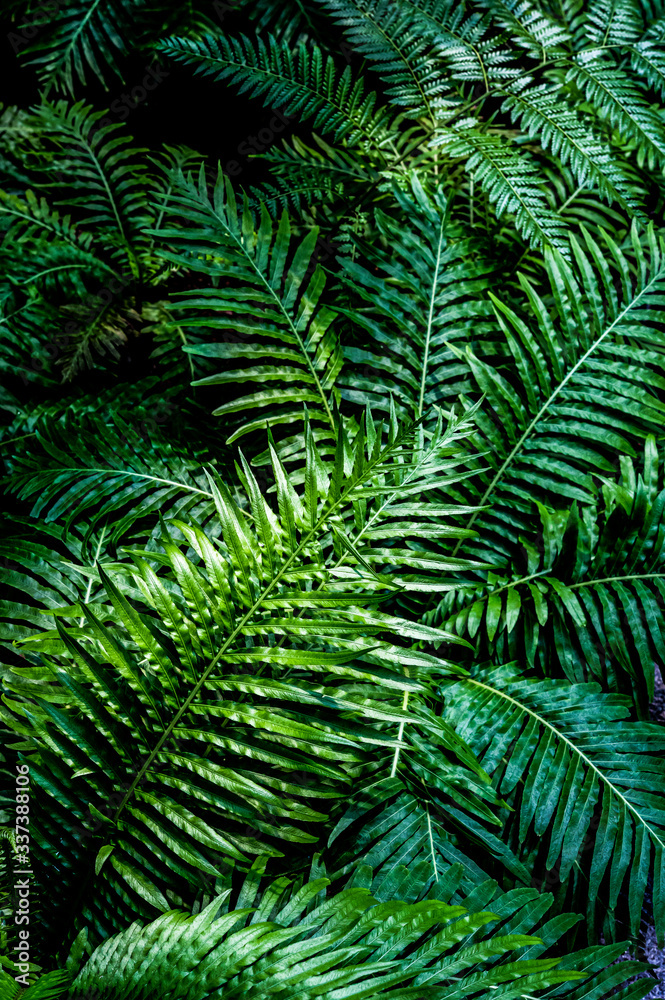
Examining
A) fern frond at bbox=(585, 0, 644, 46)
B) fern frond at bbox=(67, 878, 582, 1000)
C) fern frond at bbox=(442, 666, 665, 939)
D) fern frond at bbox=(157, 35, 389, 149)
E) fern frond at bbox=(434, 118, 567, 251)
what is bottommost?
fern frond at bbox=(67, 878, 582, 1000)

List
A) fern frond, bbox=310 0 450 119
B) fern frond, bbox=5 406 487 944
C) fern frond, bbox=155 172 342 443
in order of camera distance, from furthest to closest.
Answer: fern frond, bbox=310 0 450 119 < fern frond, bbox=155 172 342 443 < fern frond, bbox=5 406 487 944

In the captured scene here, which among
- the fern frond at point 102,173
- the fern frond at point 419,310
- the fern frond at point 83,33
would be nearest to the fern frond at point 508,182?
the fern frond at point 419,310

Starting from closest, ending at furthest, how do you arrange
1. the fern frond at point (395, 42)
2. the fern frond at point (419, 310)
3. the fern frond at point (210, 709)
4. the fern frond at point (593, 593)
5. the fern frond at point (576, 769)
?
the fern frond at point (210, 709) < the fern frond at point (576, 769) < the fern frond at point (593, 593) < the fern frond at point (419, 310) < the fern frond at point (395, 42)

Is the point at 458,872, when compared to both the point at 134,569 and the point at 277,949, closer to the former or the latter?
the point at 277,949

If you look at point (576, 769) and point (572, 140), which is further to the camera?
point (572, 140)

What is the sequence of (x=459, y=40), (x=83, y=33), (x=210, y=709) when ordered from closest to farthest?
(x=210, y=709), (x=459, y=40), (x=83, y=33)

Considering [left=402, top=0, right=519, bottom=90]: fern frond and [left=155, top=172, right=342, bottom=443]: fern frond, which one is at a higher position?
[left=402, top=0, right=519, bottom=90]: fern frond

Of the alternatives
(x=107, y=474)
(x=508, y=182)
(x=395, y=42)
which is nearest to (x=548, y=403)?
(x=508, y=182)

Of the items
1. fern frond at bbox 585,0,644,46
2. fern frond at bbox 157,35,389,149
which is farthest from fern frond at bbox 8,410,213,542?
fern frond at bbox 585,0,644,46

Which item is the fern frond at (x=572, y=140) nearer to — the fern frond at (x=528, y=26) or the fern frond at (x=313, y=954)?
the fern frond at (x=528, y=26)

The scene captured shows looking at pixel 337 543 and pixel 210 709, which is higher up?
pixel 337 543

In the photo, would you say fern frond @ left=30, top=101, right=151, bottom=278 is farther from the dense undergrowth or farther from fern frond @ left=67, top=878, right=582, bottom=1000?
fern frond @ left=67, top=878, right=582, bottom=1000

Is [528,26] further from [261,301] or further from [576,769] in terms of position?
[576,769]

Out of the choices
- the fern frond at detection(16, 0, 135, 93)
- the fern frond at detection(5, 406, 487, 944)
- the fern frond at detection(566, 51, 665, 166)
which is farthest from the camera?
the fern frond at detection(16, 0, 135, 93)
